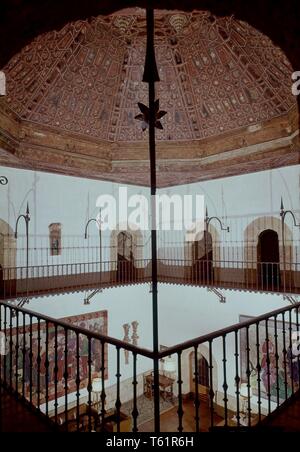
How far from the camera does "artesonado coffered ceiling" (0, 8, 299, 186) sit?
19.6ft

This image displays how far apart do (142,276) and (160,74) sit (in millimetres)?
6639

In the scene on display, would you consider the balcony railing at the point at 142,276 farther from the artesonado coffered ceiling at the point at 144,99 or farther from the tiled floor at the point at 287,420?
the tiled floor at the point at 287,420

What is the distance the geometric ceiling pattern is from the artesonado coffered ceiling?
0.07ft

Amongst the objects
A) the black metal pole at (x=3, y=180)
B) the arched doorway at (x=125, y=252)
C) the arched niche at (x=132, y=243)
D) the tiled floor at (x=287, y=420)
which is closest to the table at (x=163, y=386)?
the arched doorway at (x=125, y=252)

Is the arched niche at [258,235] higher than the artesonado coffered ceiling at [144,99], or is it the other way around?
the artesonado coffered ceiling at [144,99]

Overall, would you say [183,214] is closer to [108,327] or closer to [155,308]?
[108,327]

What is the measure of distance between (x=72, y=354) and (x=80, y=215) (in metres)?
4.02

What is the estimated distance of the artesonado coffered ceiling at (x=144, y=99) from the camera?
5961mm

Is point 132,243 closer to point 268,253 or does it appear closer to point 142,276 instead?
point 142,276

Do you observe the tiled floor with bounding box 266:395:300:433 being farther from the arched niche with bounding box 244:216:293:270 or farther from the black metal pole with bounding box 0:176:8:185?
the black metal pole with bounding box 0:176:8:185

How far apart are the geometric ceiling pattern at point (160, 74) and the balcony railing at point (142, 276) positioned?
3729mm

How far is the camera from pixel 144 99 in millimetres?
7715
